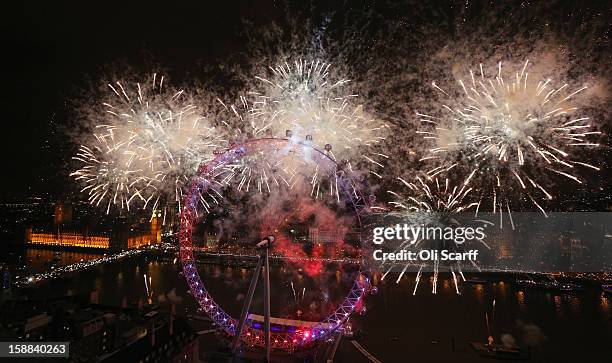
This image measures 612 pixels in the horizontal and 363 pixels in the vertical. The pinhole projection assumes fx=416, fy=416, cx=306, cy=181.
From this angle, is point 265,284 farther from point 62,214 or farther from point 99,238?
point 62,214

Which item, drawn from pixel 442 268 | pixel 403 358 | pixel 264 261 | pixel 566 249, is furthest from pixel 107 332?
pixel 566 249

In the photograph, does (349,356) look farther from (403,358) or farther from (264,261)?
(264,261)

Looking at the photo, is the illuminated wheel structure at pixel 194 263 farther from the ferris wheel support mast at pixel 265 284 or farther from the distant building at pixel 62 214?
the distant building at pixel 62 214

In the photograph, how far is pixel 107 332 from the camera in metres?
10.0

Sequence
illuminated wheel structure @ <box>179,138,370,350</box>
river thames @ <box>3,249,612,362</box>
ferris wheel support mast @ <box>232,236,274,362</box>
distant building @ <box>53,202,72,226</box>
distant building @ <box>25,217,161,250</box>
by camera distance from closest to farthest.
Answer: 1. ferris wheel support mast @ <box>232,236,274,362</box>
2. illuminated wheel structure @ <box>179,138,370,350</box>
3. river thames @ <box>3,249,612,362</box>
4. distant building @ <box>25,217,161,250</box>
5. distant building @ <box>53,202,72,226</box>

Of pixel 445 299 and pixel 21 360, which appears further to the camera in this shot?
pixel 445 299

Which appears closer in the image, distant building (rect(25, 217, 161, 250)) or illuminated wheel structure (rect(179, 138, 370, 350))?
illuminated wheel structure (rect(179, 138, 370, 350))

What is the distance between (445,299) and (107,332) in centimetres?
1634

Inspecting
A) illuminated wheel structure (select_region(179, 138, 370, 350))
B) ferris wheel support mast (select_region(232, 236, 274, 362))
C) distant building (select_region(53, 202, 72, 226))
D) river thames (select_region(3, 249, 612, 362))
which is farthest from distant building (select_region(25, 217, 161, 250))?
ferris wheel support mast (select_region(232, 236, 274, 362))

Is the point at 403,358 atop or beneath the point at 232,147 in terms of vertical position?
beneath

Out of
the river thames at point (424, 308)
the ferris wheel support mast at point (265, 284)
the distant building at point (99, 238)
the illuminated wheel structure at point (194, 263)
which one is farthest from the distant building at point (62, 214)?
the ferris wheel support mast at point (265, 284)

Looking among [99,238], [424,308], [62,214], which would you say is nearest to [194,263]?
[424,308]

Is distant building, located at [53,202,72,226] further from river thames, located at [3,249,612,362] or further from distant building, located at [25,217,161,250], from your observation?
river thames, located at [3,249,612,362]

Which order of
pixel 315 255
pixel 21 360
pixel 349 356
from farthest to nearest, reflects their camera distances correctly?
pixel 315 255 → pixel 349 356 → pixel 21 360
